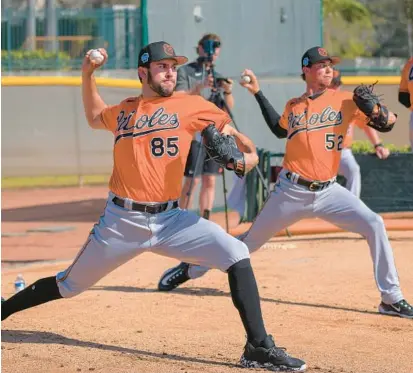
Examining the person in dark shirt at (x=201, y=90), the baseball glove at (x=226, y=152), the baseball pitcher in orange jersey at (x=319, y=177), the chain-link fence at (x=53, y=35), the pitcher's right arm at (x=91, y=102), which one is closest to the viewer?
the baseball glove at (x=226, y=152)

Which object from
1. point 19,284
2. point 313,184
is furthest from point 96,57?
point 19,284

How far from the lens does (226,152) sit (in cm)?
680

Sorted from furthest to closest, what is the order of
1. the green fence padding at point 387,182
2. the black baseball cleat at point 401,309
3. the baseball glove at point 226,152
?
1. the green fence padding at point 387,182
2. the black baseball cleat at point 401,309
3. the baseball glove at point 226,152

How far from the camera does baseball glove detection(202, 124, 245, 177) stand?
6.80 meters

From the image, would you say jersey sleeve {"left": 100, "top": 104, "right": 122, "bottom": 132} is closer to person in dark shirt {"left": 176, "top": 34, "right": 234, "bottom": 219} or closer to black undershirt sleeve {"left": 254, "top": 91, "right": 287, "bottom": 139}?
black undershirt sleeve {"left": 254, "top": 91, "right": 287, "bottom": 139}

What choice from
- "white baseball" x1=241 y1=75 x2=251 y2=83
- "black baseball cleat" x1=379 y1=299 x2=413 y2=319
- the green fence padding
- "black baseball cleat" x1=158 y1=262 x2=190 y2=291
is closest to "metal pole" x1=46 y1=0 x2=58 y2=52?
the green fence padding

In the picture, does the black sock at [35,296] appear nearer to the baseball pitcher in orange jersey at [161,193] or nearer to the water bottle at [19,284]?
the baseball pitcher in orange jersey at [161,193]

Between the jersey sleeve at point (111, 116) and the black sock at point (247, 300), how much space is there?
4.14ft

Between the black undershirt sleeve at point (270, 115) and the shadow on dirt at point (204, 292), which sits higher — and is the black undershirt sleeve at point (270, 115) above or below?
above

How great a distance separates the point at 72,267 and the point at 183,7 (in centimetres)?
791

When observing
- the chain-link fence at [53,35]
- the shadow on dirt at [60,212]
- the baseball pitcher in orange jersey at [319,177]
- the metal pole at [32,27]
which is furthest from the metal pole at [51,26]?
the baseball pitcher in orange jersey at [319,177]

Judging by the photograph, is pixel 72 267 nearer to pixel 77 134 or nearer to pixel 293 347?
pixel 293 347

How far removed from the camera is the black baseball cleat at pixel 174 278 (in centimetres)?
961

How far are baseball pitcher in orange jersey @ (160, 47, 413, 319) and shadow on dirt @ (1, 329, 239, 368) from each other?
1920mm
